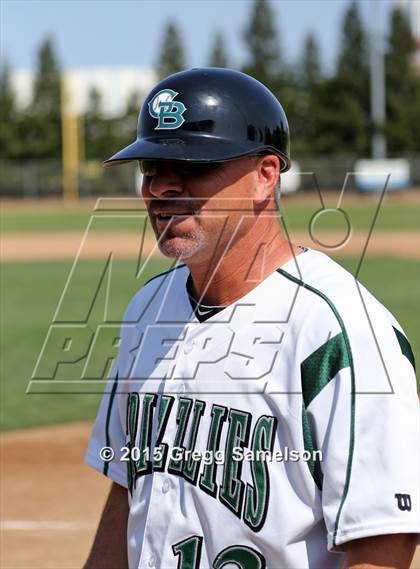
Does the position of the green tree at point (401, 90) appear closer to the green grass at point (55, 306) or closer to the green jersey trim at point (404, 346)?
the green grass at point (55, 306)

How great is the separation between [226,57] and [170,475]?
59156mm

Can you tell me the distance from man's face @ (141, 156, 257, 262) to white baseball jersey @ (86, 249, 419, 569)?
0.43ft

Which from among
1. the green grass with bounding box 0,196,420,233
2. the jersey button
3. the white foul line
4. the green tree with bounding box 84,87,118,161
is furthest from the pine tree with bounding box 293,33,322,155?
the jersey button

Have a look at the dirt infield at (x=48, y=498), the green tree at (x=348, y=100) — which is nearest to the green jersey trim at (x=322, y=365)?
the dirt infield at (x=48, y=498)

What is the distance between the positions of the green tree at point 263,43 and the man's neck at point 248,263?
5598 cm

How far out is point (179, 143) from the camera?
194 cm

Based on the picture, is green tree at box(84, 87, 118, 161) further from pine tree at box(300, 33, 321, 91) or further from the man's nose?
the man's nose

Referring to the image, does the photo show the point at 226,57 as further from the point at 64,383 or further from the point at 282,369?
the point at 282,369

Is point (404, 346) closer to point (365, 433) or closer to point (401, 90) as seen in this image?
point (365, 433)

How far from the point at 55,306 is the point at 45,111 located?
44.8m

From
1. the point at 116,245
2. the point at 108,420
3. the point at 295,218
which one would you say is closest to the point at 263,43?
the point at 295,218

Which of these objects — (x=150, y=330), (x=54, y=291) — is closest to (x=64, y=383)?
(x=54, y=291)

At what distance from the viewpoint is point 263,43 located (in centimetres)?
5706

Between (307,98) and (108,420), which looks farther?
(307,98)
